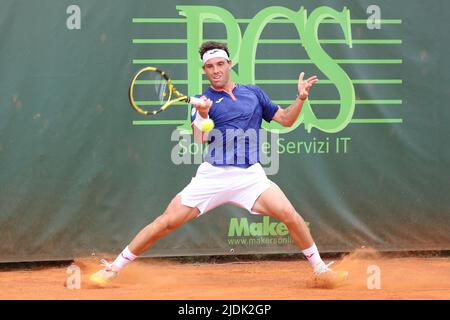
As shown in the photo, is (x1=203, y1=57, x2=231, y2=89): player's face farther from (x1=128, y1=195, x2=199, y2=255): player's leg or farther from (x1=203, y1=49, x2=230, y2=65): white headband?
(x1=128, y1=195, x2=199, y2=255): player's leg

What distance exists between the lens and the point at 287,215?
5.51 m

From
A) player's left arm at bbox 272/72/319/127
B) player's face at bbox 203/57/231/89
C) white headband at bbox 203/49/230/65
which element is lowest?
player's left arm at bbox 272/72/319/127

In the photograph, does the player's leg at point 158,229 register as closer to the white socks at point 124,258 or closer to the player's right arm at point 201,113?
the white socks at point 124,258

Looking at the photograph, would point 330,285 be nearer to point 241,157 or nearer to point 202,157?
point 241,157

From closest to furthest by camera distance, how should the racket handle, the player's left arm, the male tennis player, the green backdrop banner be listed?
the racket handle, the player's left arm, the male tennis player, the green backdrop banner

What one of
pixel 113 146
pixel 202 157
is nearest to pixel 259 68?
pixel 202 157

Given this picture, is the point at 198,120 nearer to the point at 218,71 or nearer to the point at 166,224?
the point at 218,71

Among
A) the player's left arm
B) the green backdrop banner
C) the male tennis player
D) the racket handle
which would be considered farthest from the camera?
the green backdrop banner

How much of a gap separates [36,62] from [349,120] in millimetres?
2350

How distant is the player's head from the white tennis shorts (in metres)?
0.52

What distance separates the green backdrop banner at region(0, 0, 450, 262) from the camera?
6.61 metres

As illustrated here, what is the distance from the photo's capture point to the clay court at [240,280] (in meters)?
5.45

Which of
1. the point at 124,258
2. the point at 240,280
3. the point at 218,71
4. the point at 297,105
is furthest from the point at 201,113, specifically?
the point at 240,280

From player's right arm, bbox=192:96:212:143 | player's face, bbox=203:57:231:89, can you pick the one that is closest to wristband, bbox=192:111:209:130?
player's right arm, bbox=192:96:212:143
